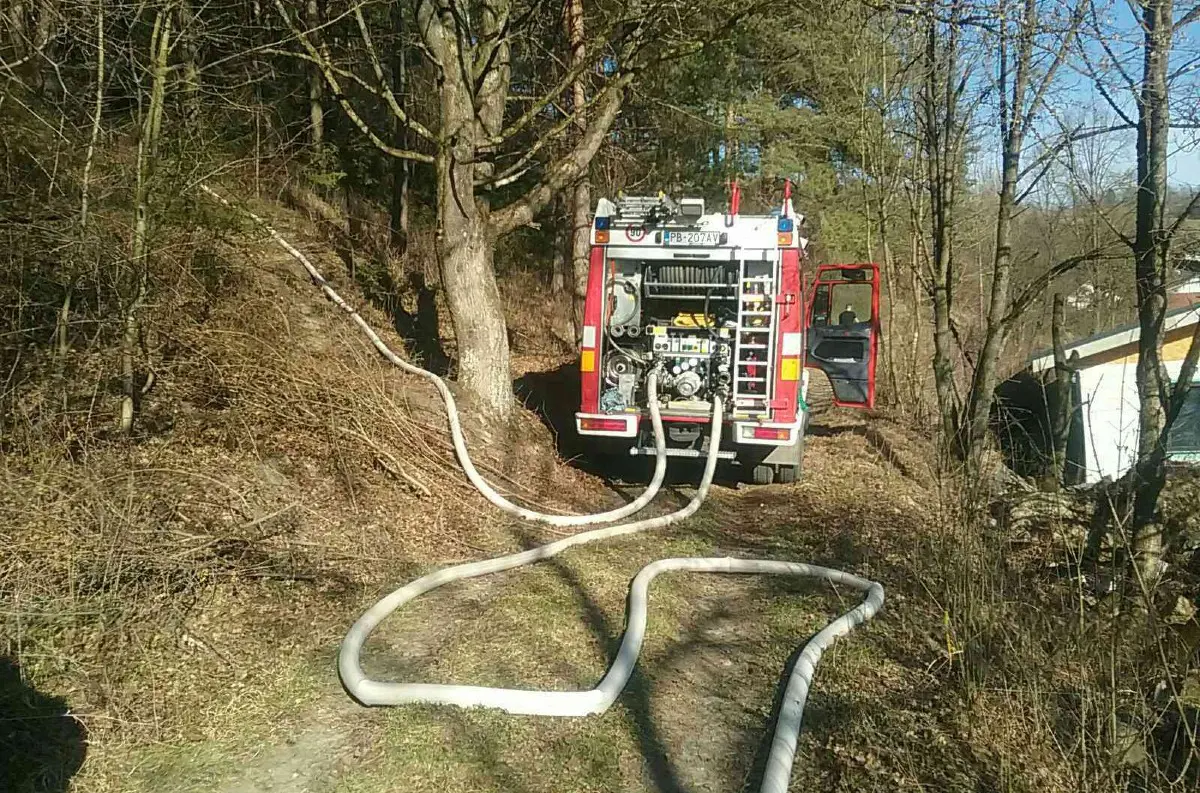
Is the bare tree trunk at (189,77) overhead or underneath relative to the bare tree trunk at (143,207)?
overhead

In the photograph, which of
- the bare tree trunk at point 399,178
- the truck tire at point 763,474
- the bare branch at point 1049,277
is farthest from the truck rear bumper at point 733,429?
the bare tree trunk at point 399,178

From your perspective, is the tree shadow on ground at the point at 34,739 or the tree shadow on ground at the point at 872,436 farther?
the tree shadow on ground at the point at 872,436

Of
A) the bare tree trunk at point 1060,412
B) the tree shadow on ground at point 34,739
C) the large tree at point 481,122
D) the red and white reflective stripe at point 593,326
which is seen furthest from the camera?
the red and white reflective stripe at point 593,326

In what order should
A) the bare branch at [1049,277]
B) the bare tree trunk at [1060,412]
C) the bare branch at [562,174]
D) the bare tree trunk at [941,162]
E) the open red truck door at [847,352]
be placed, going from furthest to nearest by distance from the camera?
the open red truck door at [847,352]
the bare tree trunk at [941,162]
the bare branch at [562,174]
the bare branch at [1049,277]
the bare tree trunk at [1060,412]

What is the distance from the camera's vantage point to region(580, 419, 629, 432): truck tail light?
8.02 m

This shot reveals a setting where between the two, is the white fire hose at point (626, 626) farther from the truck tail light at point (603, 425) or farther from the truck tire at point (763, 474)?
the truck tire at point (763, 474)

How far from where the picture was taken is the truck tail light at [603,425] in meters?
8.02

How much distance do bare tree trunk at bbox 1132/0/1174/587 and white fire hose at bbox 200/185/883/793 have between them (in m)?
2.12

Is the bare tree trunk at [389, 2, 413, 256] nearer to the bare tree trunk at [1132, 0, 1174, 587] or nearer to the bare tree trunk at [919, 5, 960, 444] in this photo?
the bare tree trunk at [919, 5, 960, 444]

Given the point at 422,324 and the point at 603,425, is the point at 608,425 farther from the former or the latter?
the point at 422,324

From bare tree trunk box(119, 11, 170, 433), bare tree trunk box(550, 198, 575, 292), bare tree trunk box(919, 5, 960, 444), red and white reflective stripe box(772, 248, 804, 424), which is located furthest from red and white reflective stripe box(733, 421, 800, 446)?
bare tree trunk box(550, 198, 575, 292)

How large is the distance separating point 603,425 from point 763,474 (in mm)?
1890

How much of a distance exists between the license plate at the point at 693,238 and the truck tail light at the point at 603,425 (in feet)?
5.67

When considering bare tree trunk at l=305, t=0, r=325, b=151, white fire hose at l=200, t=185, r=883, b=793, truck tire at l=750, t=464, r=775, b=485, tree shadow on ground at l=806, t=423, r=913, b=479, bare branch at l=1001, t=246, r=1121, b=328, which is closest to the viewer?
white fire hose at l=200, t=185, r=883, b=793
